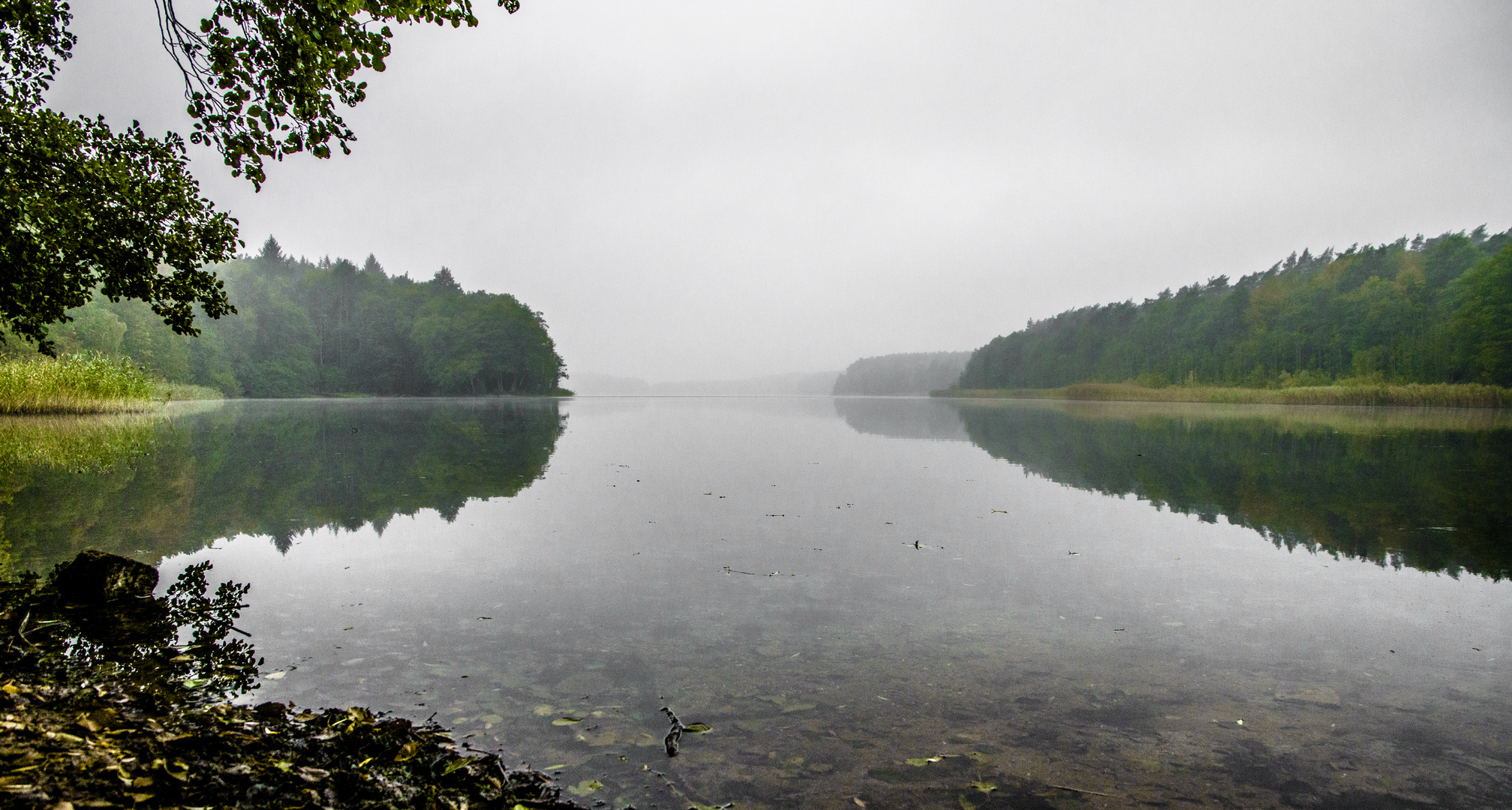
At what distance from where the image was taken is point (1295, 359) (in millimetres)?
65000

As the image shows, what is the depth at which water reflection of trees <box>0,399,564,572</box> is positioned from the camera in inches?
227

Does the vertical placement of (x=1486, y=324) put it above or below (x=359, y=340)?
below

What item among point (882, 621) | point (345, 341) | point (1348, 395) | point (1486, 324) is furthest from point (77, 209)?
point (345, 341)

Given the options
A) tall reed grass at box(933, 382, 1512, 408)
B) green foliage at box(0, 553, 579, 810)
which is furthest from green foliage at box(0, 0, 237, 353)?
tall reed grass at box(933, 382, 1512, 408)

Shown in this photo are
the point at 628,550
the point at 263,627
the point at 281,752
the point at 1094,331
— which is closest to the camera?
the point at 281,752

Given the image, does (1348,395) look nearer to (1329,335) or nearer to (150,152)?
(1329,335)

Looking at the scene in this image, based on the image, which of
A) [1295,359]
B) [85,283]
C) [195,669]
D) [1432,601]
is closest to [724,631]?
[195,669]

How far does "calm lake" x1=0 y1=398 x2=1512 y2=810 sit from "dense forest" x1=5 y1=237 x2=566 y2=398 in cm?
6626

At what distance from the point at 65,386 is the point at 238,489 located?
18.9 metres

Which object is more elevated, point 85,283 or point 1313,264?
point 1313,264

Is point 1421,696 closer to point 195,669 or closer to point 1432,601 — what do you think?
point 1432,601

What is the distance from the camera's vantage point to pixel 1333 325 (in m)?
62.2

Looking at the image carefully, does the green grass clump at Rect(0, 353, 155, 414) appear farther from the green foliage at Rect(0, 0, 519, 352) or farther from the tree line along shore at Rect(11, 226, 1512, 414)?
the green foliage at Rect(0, 0, 519, 352)

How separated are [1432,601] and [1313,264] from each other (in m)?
106
